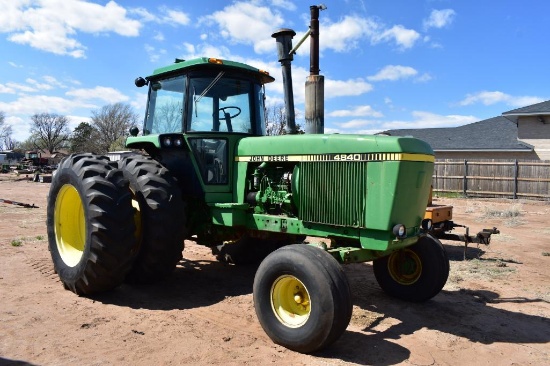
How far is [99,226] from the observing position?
4508 mm

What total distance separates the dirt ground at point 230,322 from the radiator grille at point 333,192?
1064mm

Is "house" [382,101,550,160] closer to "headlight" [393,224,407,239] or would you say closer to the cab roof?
the cab roof

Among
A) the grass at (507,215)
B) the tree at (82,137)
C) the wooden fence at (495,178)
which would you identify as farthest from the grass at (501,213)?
the tree at (82,137)

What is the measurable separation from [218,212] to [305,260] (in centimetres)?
172

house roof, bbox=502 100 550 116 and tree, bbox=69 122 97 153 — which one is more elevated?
tree, bbox=69 122 97 153

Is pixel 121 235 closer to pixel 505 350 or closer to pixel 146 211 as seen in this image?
pixel 146 211

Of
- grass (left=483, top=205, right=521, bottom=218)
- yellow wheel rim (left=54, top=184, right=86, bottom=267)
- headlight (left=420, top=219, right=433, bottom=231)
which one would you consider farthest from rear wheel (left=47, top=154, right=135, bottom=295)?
grass (left=483, top=205, right=521, bottom=218)

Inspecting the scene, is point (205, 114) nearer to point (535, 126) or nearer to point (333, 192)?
point (333, 192)

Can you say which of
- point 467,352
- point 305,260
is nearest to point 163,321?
point 305,260

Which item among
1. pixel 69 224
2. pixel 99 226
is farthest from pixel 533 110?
pixel 99 226

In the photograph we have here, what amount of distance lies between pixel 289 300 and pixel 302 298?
0.49ft

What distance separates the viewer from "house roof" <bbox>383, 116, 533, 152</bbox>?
76.7 ft

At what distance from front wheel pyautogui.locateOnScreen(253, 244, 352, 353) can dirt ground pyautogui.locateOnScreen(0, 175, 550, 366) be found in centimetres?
16

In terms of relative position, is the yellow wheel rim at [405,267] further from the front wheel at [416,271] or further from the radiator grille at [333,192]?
the radiator grille at [333,192]
